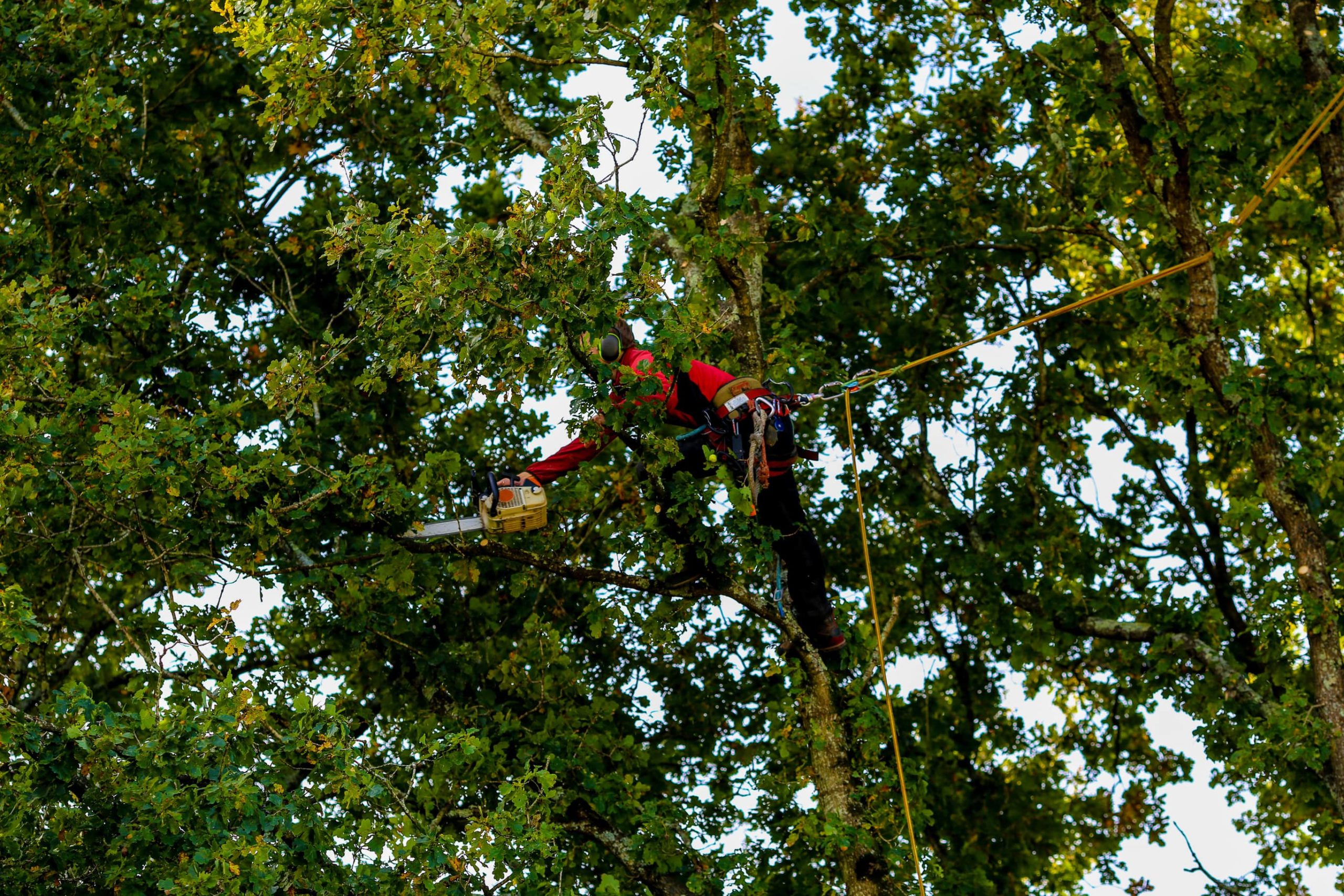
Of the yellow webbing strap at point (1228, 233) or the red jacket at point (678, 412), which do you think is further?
the yellow webbing strap at point (1228, 233)

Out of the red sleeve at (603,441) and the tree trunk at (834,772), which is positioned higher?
the red sleeve at (603,441)

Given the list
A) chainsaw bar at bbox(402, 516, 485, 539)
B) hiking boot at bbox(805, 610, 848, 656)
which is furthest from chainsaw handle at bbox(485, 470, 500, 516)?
hiking boot at bbox(805, 610, 848, 656)

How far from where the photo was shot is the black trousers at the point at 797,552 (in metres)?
7.77

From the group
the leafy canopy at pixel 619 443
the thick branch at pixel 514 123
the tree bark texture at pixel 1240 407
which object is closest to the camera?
the leafy canopy at pixel 619 443

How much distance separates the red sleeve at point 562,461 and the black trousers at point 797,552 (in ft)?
3.07

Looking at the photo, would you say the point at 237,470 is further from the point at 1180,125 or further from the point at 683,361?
the point at 1180,125

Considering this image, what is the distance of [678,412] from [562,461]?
1.98 feet

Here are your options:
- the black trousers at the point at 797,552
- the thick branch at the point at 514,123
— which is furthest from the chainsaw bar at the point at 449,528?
the thick branch at the point at 514,123

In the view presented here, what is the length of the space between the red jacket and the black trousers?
706 millimetres

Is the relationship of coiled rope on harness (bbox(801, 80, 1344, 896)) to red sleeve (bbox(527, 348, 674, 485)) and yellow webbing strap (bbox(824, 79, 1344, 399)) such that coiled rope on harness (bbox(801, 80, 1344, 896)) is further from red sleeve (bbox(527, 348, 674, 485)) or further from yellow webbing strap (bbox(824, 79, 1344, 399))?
red sleeve (bbox(527, 348, 674, 485))

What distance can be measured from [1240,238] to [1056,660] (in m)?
3.47

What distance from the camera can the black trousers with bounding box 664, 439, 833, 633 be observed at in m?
7.77

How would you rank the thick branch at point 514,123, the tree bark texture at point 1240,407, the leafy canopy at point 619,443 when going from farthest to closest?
the thick branch at point 514,123
the tree bark texture at point 1240,407
the leafy canopy at point 619,443

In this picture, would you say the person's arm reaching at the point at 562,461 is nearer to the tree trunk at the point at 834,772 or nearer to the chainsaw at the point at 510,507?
the chainsaw at the point at 510,507
